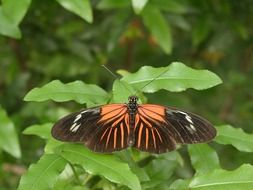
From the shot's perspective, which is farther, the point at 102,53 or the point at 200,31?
the point at 102,53

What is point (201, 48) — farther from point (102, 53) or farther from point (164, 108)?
point (164, 108)

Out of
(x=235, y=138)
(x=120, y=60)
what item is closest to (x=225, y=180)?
(x=235, y=138)

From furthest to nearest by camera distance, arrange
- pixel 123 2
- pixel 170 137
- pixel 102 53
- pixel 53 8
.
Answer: pixel 102 53 → pixel 53 8 → pixel 123 2 → pixel 170 137

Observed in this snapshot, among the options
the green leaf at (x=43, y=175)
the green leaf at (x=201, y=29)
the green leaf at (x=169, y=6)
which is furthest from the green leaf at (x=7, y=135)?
the green leaf at (x=201, y=29)

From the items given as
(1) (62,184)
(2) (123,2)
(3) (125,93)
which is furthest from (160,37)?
(1) (62,184)

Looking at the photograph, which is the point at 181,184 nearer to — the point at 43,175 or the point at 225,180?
the point at 225,180

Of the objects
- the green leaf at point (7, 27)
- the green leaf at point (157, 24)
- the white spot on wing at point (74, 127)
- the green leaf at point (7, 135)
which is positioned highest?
the green leaf at point (157, 24)

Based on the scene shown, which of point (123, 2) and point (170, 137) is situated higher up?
point (123, 2)

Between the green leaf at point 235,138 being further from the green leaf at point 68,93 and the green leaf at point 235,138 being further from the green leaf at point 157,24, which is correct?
the green leaf at point 157,24
